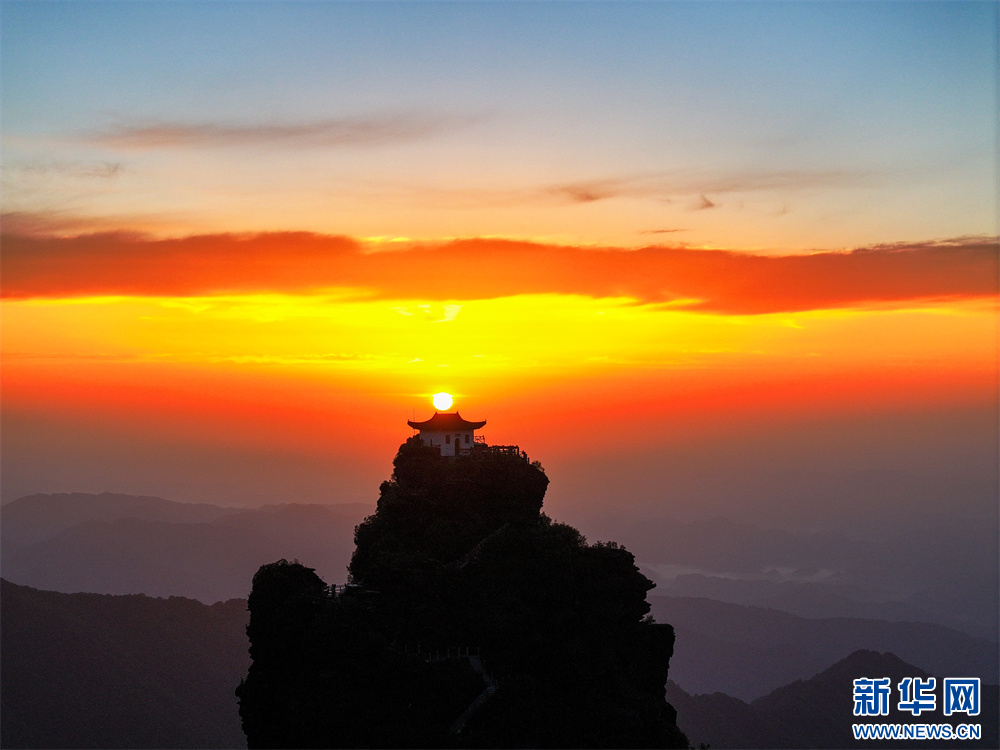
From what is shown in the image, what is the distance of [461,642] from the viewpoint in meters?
67.4

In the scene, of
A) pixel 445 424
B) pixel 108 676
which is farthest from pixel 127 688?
pixel 445 424

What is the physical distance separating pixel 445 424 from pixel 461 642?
21463 mm

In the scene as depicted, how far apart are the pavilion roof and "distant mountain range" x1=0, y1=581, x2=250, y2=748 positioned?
105844mm

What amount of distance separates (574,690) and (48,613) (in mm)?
149010

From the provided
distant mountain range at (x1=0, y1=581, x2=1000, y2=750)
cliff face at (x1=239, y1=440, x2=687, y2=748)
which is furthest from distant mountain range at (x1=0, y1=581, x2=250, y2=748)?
cliff face at (x1=239, y1=440, x2=687, y2=748)

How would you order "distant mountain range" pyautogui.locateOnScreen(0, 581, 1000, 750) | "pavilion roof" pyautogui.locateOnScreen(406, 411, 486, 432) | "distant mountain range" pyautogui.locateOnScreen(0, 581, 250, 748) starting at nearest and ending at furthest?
"pavilion roof" pyautogui.locateOnScreen(406, 411, 486, 432)
"distant mountain range" pyautogui.locateOnScreen(0, 581, 250, 748)
"distant mountain range" pyautogui.locateOnScreen(0, 581, 1000, 750)

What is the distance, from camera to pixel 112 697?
166 metres

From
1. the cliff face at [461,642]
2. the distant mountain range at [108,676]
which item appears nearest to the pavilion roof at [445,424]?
the cliff face at [461,642]

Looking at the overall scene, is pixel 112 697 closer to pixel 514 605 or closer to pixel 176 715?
pixel 176 715

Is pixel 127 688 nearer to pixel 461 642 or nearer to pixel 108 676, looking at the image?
pixel 108 676

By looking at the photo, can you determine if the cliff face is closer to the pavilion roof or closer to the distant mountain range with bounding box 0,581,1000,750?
the pavilion roof

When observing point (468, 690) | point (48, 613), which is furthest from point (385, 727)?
point (48, 613)

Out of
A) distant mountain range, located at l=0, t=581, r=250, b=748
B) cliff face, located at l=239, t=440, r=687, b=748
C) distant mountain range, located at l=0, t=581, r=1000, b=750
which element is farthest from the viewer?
distant mountain range, located at l=0, t=581, r=1000, b=750

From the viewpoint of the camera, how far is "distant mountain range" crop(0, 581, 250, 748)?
156 meters
